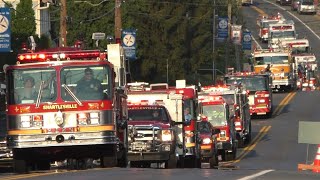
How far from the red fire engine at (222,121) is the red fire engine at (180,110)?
339 inches

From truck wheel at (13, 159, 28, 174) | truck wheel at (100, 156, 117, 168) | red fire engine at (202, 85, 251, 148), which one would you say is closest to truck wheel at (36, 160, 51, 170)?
truck wheel at (13, 159, 28, 174)

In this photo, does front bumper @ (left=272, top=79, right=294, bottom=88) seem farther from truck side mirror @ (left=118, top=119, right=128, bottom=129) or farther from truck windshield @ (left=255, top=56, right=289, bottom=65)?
truck side mirror @ (left=118, top=119, right=128, bottom=129)

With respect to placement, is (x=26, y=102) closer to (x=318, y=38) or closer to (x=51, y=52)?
(x=51, y=52)

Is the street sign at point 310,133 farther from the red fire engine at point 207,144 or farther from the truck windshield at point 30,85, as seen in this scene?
the red fire engine at point 207,144

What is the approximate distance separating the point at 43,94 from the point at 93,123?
3.92ft

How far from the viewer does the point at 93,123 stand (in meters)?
24.5

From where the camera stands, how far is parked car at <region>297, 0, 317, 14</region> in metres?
129

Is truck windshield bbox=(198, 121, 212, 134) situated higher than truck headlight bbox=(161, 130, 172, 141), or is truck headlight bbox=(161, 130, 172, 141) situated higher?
truck headlight bbox=(161, 130, 172, 141)

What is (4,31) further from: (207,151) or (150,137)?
(150,137)

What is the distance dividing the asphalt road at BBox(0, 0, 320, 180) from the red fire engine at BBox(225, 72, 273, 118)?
681 millimetres

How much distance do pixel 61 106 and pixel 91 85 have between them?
749 mm

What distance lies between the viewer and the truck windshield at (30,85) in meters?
24.6

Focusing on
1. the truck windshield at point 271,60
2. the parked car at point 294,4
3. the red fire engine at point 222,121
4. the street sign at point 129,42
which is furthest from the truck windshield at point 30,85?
the parked car at point 294,4

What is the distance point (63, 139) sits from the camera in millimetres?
24562
